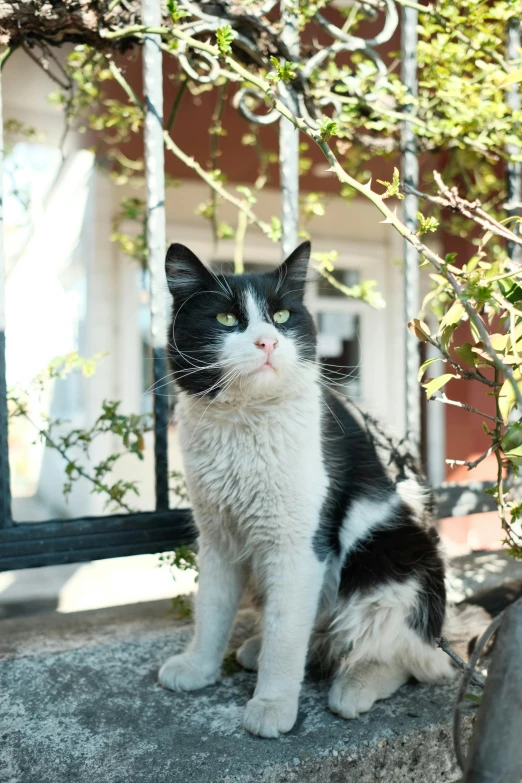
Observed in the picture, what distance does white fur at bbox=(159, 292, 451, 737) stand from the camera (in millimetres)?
1343

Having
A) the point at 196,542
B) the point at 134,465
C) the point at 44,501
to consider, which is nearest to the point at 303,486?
the point at 196,542

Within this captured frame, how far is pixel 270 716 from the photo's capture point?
125 cm

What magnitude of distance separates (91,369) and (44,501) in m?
4.77

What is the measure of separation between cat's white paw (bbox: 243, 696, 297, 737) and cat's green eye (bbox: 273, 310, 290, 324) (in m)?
0.81

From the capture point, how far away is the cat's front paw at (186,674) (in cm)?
142

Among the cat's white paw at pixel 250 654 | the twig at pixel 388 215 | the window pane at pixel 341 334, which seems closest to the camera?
the twig at pixel 388 215

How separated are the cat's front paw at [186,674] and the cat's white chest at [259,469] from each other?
28 centimetres

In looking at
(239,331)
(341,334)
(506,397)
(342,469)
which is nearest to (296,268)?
(239,331)

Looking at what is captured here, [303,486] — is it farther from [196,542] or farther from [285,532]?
[196,542]

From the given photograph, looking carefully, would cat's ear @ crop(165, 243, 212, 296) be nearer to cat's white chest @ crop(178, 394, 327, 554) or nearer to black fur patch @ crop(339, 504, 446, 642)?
cat's white chest @ crop(178, 394, 327, 554)

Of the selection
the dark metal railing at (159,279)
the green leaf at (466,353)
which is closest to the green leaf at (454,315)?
the green leaf at (466,353)

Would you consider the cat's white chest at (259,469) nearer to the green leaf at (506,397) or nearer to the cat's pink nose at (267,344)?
the cat's pink nose at (267,344)

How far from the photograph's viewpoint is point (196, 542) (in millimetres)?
1686

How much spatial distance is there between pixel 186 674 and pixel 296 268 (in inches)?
38.6
